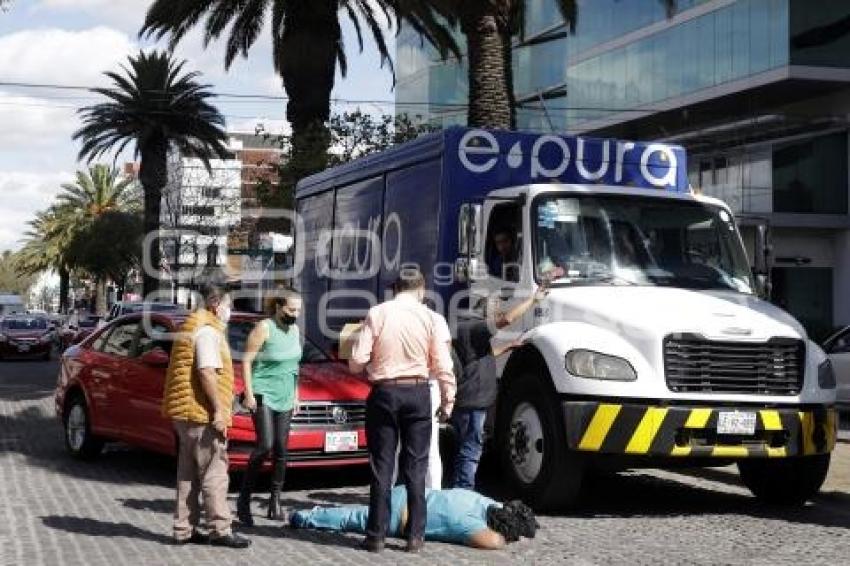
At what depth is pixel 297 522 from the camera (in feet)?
25.9

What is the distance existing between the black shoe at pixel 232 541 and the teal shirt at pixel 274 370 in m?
1.05

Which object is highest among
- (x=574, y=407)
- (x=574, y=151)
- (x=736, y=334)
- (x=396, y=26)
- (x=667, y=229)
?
(x=396, y=26)

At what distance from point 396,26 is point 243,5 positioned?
370cm

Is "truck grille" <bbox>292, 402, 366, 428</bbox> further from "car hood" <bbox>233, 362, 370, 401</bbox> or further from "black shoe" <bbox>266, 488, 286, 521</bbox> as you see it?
"black shoe" <bbox>266, 488, 286, 521</bbox>

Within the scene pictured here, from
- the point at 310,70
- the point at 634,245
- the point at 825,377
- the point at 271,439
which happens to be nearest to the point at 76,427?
the point at 271,439

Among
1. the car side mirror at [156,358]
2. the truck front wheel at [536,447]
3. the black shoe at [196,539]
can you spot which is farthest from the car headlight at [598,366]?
the car side mirror at [156,358]

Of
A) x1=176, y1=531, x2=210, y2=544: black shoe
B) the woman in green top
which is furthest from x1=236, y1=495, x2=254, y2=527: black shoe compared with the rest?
x1=176, y1=531, x2=210, y2=544: black shoe

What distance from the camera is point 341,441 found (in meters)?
9.44

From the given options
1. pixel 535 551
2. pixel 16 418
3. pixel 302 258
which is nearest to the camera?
pixel 535 551

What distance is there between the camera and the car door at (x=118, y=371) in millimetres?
10470

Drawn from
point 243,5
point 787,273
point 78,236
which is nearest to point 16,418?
point 243,5

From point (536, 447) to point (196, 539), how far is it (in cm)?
262

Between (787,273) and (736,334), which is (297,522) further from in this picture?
(787,273)

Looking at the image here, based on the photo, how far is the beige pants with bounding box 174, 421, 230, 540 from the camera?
7199 mm
